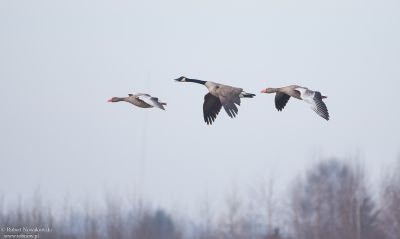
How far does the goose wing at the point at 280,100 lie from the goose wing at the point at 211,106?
1.87 m

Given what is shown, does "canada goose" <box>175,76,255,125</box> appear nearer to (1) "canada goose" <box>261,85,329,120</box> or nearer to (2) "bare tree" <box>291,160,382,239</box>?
(1) "canada goose" <box>261,85,329,120</box>

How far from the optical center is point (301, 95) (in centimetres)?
3278

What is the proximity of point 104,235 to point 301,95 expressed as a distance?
28800mm

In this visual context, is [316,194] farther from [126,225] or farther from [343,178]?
[126,225]

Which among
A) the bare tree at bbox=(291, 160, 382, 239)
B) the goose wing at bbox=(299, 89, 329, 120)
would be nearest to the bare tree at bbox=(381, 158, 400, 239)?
the bare tree at bbox=(291, 160, 382, 239)

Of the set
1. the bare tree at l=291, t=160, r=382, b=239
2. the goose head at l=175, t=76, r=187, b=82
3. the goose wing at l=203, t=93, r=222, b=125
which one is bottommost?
the bare tree at l=291, t=160, r=382, b=239

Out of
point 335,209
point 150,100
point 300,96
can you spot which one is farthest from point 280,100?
point 335,209

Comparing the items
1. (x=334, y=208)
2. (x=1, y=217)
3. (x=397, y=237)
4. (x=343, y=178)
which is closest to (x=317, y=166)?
(x=343, y=178)

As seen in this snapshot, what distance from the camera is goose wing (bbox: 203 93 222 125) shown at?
34312 millimetres

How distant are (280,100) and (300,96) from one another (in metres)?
2.14

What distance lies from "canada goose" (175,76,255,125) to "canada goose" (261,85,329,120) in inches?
58.2

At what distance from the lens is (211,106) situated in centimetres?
3441

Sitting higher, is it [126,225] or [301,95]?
[301,95]

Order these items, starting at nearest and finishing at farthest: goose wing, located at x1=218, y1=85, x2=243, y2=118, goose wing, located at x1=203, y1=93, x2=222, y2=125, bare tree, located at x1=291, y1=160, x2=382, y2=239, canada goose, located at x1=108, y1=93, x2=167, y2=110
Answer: goose wing, located at x1=218, y1=85, x2=243, y2=118 → canada goose, located at x1=108, y1=93, x2=167, y2=110 → goose wing, located at x1=203, y1=93, x2=222, y2=125 → bare tree, located at x1=291, y1=160, x2=382, y2=239
